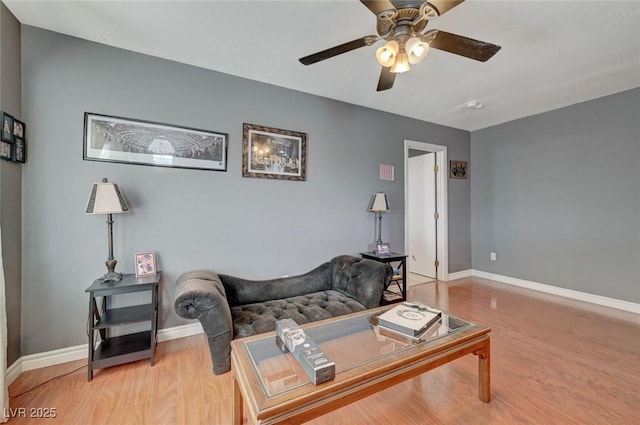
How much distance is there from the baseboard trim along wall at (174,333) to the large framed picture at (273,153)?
61.7 inches

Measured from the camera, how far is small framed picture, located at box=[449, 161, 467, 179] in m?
4.23

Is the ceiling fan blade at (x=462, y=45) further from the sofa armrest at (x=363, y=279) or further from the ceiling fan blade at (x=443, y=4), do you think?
the sofa armrest at (x=363, y=279)

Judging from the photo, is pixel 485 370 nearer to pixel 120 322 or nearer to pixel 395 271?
pixel 395 271

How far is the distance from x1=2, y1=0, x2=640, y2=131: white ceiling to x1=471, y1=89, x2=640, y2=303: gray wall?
1.71 feet

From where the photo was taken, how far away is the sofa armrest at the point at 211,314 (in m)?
1.64

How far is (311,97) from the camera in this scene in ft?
9.66

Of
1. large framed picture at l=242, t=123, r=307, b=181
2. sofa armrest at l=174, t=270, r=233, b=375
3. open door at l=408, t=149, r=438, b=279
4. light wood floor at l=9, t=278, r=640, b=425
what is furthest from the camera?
open door at l=408, t=149, r=438, b=279

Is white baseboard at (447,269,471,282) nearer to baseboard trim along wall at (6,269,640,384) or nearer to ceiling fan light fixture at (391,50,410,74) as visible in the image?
baseboard trim along wall at (6,269,640,384)

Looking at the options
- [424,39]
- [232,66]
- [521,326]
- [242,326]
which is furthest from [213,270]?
[521,326]

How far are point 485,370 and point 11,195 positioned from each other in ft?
10.5

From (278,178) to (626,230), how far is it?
158 inches

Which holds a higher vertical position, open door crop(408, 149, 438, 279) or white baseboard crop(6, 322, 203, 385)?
open door crop(408, 149, 438, 279)

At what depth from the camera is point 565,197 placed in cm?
343

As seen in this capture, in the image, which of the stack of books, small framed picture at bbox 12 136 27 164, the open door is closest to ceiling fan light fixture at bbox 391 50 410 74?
the stack of books
